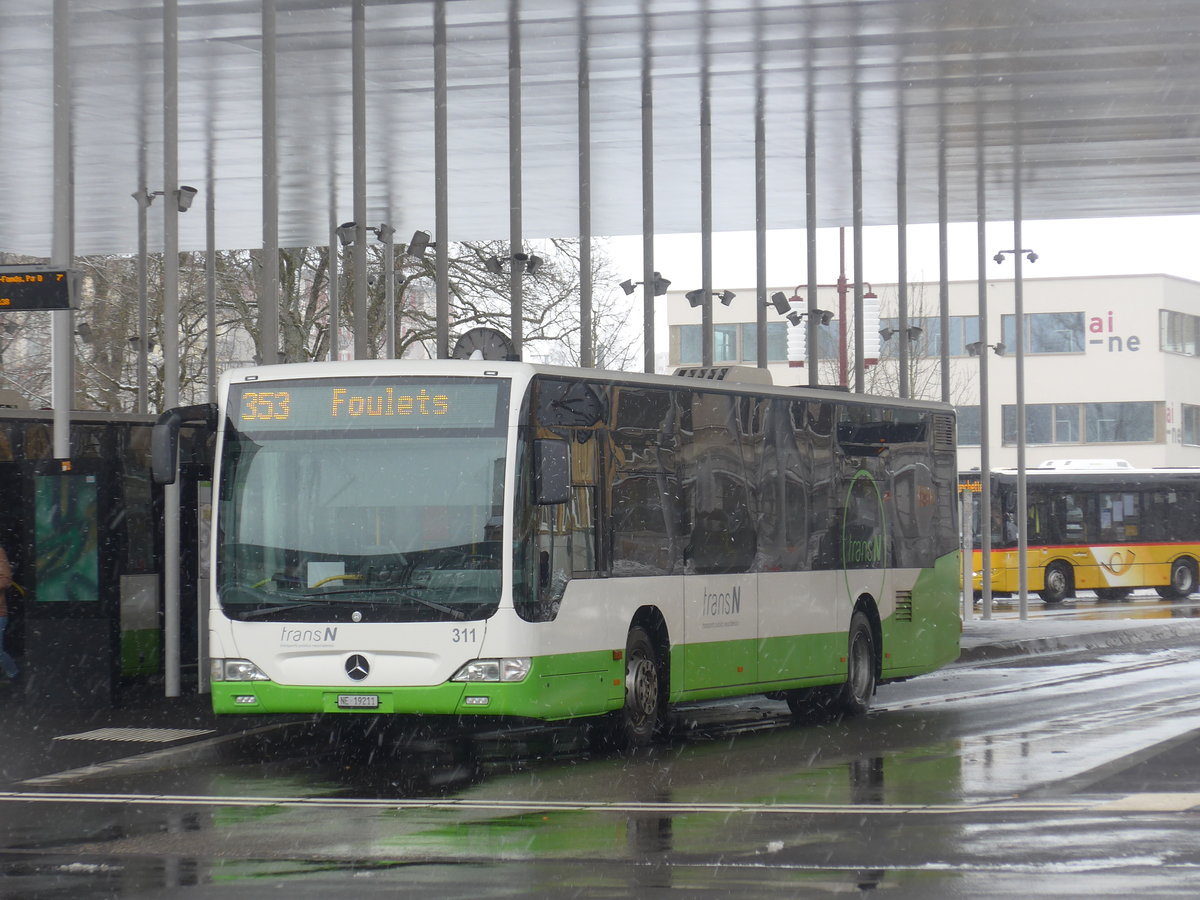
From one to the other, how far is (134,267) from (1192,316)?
4077 centimetres

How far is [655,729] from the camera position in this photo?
48.6ft

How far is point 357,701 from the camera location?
13000 millimetres

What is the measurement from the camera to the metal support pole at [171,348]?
16969 millimetres

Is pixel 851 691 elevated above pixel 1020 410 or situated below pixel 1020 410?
below

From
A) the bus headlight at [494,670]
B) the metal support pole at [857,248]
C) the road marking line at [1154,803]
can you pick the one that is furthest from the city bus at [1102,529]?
the road marking line at [1154,803]

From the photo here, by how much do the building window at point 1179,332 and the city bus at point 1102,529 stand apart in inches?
1135

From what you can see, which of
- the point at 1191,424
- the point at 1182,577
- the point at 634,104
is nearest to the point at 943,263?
the point at 634,104

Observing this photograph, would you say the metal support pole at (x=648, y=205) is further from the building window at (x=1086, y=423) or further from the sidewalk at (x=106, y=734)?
the building window at (x=1086, y=423)

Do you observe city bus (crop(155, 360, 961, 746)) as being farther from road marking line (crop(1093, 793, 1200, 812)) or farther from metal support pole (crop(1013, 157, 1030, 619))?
metal support pole (crop(1013, 157, 1030, 619))

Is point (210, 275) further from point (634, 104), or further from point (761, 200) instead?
point (761, 200)

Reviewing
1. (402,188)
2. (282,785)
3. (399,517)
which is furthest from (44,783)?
(402,188)

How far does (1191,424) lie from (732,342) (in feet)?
57.4

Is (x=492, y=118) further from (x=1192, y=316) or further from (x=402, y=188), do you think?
(x=1192, y=316)

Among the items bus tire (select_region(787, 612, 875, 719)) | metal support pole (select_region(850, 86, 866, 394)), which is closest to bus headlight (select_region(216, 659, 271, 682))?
bus tire (select_region(787, 612, 875, 719))
